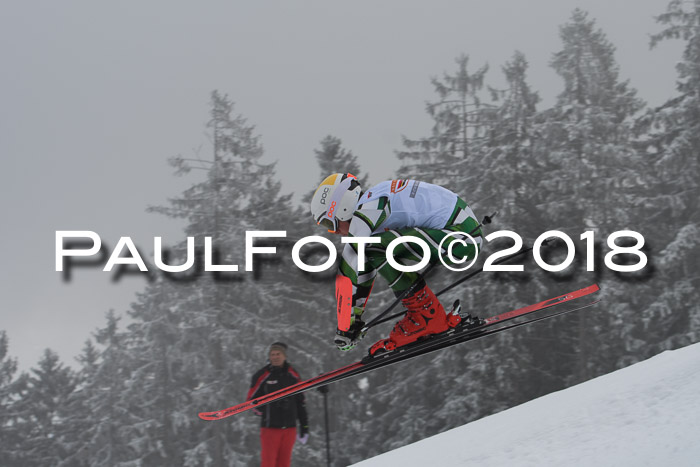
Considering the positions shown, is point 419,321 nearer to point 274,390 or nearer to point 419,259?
point 419,259

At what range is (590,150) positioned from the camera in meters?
19.0

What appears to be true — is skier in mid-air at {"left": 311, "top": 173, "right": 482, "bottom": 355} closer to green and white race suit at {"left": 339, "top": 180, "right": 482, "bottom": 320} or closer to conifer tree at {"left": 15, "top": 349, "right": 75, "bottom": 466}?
green and white race suit at {"left": 339, "top": 180, "right": 482, "bottom": 320}

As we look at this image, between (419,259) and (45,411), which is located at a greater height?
(419,259)

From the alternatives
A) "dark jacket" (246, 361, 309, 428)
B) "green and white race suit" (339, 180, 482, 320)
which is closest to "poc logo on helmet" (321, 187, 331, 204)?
"green and white race suit" (339, 180, 482, 320)

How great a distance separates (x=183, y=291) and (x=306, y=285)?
3.59m

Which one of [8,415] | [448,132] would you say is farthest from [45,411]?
[448,132]

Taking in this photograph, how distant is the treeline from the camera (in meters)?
17.6

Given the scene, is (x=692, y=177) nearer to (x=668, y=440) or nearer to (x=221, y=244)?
(x=221, y=244)

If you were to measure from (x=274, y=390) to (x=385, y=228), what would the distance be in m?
1.89

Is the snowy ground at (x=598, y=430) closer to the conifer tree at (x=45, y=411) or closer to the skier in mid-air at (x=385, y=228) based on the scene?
the skier in mid-air at (x=385, y=228)

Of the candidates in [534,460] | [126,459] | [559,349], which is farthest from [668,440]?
[126,459]

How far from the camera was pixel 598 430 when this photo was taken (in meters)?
4.32

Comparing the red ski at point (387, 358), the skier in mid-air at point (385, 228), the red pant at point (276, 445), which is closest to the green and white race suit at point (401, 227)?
the skier in mid-air at point (385, 228)

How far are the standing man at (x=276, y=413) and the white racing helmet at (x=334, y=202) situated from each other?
156 cm
